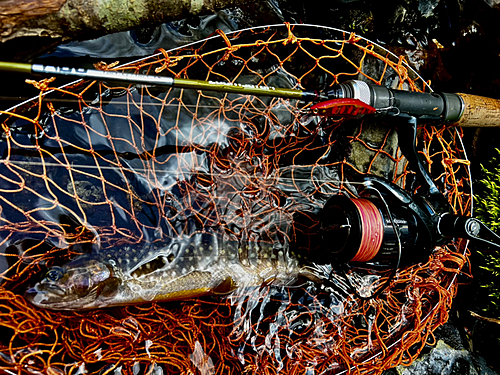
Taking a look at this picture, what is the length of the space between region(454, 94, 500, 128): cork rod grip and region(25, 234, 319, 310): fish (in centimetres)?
183

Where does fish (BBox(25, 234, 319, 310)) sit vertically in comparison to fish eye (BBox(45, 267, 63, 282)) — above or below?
below

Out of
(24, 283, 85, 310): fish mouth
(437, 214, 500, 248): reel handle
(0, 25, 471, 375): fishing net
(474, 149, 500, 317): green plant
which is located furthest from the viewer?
(474, 149, 500, 317): green plant

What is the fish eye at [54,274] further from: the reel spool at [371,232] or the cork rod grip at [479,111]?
the cork rod grip at [479,111]

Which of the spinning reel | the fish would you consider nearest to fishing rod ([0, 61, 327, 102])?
the spinning reel

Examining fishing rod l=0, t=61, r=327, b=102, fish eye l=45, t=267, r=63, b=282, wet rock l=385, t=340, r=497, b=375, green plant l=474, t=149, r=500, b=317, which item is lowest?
wet rock l=385, t=340, r=497, b=375

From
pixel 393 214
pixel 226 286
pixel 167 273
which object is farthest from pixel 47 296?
pixel 393 214

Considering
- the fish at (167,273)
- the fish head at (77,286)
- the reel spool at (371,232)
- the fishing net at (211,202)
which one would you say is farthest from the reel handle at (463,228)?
the fish head at (77,286)

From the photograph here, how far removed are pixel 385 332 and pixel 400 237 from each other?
1.09 m

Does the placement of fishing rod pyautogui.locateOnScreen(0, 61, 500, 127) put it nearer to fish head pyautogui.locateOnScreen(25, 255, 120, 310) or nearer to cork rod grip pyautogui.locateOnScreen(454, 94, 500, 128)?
cork rod grip pyautogui.locateOnScreen(454, 94, 500, 128)

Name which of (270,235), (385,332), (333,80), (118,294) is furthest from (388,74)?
(118,294)

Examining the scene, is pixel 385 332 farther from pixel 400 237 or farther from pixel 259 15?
pixel 259 15

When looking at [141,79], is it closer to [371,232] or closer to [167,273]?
[167,273]

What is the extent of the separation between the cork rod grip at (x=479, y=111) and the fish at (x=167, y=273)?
183 cm

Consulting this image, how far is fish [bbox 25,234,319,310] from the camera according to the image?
2542 mm
